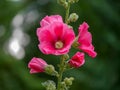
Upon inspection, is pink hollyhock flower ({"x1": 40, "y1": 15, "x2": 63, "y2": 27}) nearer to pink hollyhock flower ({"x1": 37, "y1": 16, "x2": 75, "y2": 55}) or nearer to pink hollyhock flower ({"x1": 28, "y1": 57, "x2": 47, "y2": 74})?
pink hollyhock flower ({"x1": 37, "y1": 16, "x2": 75, "y2": 55})

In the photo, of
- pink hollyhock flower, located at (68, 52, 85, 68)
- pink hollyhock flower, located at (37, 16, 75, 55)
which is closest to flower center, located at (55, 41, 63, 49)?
pink hollyhock flower, located at (37, 16, 75, 55)

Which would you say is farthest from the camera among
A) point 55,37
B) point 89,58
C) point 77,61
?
point 89,58

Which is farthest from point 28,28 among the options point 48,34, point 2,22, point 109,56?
point 48,34

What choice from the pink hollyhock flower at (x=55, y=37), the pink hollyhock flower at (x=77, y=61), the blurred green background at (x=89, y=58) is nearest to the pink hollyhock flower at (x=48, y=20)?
the pink hollyhock flower at (x=55, y=37)

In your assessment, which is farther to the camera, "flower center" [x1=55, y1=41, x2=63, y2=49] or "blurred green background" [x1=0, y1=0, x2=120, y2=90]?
"blurred green background" [x1=0, y1=0, x2=120, y2=90]

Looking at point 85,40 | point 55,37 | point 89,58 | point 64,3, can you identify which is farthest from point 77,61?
point 89,58

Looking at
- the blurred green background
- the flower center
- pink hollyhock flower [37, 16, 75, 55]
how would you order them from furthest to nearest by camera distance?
the blurred green background → the flower center → pink hollyhock flower [37, 16, 75, 55]

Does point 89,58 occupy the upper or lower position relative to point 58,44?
upper

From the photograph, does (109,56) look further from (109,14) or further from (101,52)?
(109,14)

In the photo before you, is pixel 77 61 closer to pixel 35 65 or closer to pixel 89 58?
pixel 35 65
